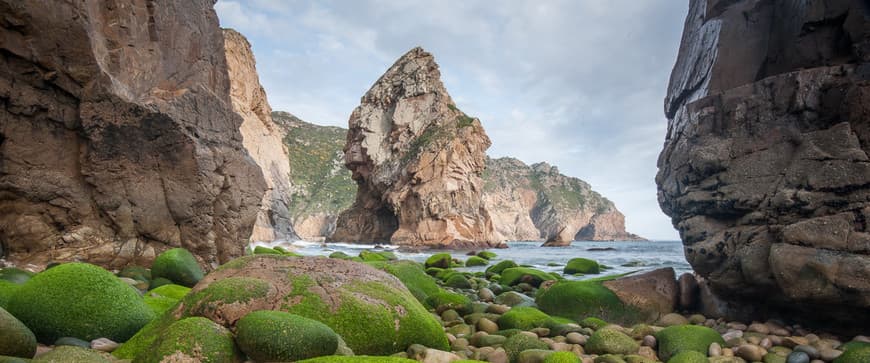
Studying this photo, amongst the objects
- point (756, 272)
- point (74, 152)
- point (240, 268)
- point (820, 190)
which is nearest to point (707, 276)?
point (756, 272)

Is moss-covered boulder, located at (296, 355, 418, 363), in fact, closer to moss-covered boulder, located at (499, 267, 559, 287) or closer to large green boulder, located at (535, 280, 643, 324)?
large green boulder, located at (535, 280, 643, 324)

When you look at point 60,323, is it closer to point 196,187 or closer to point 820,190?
point 196,187

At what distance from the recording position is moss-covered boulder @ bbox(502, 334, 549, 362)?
5.36 m

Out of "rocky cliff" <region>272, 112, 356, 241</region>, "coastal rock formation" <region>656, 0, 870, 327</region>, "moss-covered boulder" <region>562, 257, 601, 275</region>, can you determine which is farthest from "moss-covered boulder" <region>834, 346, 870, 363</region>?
"rocky cliff" <region>272, 112, 356, 241</region>

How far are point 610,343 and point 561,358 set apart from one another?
1.70m

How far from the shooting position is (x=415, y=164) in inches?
1761

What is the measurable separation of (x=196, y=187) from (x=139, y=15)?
433 centimetres

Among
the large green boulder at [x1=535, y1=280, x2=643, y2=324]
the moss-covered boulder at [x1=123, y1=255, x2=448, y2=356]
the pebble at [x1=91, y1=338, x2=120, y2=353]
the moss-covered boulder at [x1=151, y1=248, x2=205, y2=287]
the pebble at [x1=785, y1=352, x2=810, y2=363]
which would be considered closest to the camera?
the pebble at [x1=91, y1=338, x2=120, y2=353]

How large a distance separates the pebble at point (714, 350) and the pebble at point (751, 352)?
237 mm

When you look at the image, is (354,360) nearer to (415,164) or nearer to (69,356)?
(69,356)

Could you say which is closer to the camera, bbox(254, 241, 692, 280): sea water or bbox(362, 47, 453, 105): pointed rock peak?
bbox(254, 241, 692, 280): sea water

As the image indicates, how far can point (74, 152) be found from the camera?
27.7 feet

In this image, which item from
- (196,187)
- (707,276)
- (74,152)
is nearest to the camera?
(707,276)

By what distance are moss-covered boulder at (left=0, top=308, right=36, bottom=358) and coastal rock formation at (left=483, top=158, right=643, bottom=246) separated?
113962 millimetres
